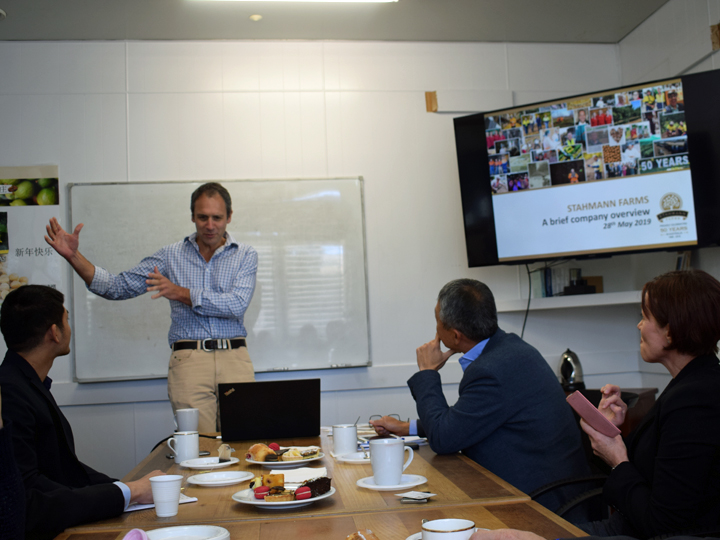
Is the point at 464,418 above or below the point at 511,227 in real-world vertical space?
below

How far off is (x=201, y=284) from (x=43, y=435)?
1.58 metres

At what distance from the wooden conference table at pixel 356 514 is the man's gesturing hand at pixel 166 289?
139cm

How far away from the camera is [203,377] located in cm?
296

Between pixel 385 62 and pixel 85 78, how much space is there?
187 cm

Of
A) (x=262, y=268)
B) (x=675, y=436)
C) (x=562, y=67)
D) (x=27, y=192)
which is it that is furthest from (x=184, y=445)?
(x=562, y=67)

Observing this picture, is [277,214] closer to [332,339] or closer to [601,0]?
[332,339]

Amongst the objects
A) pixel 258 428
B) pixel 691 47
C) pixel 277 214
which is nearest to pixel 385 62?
pixel 277 214

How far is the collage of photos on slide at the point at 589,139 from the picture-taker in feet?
11.1

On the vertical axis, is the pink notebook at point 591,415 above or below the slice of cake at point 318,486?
above

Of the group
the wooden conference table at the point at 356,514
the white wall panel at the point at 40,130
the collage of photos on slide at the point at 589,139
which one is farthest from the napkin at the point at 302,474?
the white wall panel at the point at 40,130

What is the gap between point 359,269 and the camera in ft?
13.4

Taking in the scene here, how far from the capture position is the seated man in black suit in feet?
3.99

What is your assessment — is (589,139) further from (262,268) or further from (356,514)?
(356,514)

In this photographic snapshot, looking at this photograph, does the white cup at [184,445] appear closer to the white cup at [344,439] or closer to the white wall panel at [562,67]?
the white cup at [344,439]
